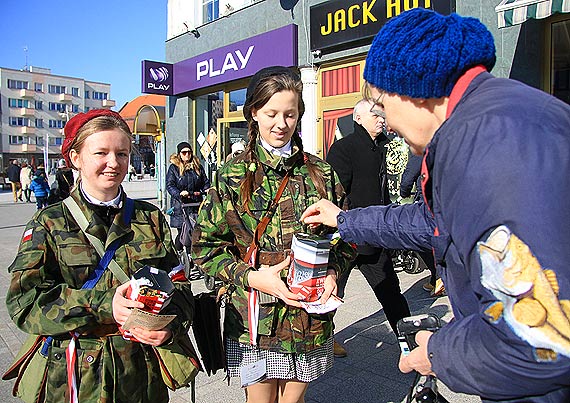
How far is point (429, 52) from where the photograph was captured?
112 cm

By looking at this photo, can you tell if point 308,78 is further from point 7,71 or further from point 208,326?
point 7,71

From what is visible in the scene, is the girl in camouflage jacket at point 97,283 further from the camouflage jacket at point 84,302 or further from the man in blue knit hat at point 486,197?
the man in blue knit hat at point 486,197

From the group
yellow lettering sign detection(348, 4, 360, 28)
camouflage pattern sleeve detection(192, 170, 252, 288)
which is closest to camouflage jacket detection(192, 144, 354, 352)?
camouflage pattern sleeve detection(192, 170, 252, 288)

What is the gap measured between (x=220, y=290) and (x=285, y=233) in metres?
0.44

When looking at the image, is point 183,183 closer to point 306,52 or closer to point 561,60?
point 306,52

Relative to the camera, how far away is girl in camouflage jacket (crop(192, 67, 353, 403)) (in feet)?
7.05

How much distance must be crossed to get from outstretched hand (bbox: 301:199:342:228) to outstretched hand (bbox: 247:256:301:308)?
0.19 metres

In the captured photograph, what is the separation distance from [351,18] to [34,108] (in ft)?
285

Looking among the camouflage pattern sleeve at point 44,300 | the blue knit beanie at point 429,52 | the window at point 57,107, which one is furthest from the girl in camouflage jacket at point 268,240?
the window at point 57,107

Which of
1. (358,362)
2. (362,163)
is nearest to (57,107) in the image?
(362,163)

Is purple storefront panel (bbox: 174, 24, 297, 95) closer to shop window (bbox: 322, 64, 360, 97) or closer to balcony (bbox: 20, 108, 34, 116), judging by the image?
shop window (bbox: 322, 64, 360, 97)

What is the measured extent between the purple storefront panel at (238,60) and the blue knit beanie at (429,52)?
875 centimetres

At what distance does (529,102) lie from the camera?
3.26 feet

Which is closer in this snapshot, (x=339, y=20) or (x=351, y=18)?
(x=351, y=18)
